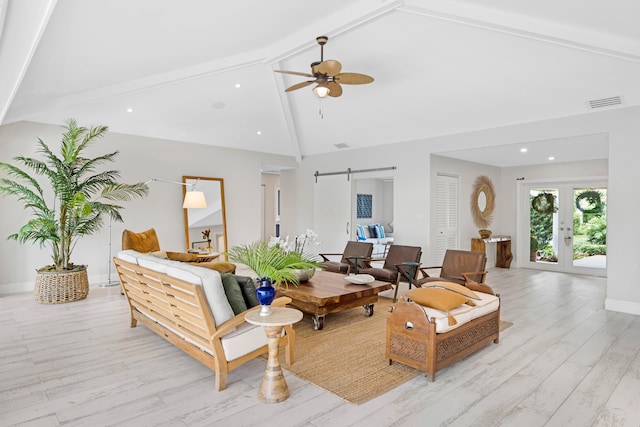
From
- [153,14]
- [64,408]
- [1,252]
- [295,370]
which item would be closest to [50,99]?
[1,252]

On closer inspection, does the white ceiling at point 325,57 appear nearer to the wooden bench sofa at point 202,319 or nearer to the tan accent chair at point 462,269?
the wooden bench sofa at point 202,319

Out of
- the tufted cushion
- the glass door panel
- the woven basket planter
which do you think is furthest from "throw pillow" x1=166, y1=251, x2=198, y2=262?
the glass door panel

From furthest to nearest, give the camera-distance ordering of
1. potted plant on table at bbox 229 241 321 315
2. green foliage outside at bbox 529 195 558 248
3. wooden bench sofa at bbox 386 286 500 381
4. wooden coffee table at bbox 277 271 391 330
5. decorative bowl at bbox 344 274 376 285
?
green foliage outside at bbox 529 195 558 248
decorative bowl at bbox 344 274 376 285
wooden coffee table at bbox 277 271 391 330
wooden bench sofa at bbox 386 286 500 381
potted plant on table at bbox 229 241 321 315

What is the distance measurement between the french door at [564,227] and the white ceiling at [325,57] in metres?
1.35

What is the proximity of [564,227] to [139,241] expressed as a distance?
28.0 ft

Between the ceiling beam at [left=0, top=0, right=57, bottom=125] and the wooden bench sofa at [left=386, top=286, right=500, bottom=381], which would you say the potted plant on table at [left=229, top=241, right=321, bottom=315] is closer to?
the wooden bench sofa at [left=386, top=286, right=500, bottom=381]

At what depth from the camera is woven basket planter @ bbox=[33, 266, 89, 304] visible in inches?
196

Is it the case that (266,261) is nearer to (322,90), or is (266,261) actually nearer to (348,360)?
(348,360)

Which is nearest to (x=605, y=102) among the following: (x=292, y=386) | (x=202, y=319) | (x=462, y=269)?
(x=462, y=269)

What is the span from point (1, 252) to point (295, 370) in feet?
17.6

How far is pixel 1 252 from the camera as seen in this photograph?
557 centimetres

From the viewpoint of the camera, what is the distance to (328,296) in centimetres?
396

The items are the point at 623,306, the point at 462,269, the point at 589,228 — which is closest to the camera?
the point at 623,306

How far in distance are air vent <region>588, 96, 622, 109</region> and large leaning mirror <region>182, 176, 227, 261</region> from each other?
6.45 metres
